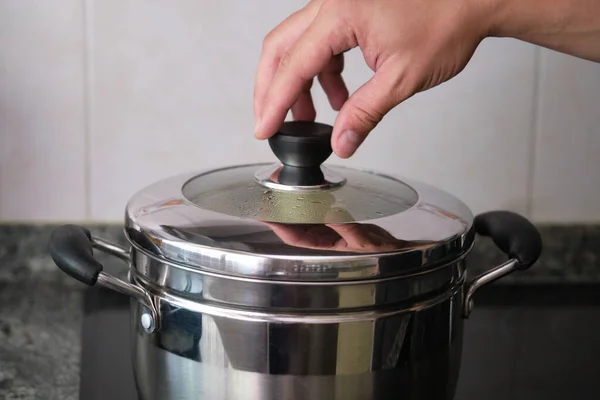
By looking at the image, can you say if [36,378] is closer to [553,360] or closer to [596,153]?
[553,360]

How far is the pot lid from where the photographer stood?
17.8 inches

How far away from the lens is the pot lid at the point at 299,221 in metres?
0.45

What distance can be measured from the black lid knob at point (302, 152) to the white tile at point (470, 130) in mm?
262

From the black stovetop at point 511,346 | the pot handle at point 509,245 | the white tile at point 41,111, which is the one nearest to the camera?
the pot handle at point 509,245

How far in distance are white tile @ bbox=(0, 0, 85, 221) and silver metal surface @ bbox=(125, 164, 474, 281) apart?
300 mm

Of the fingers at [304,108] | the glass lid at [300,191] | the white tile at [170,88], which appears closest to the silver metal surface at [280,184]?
the glass lid at [300,191]

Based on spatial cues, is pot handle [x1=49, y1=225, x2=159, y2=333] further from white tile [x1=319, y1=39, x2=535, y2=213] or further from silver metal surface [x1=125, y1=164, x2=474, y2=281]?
white tile [x1=319, y1=39, x2=535, y2=213]

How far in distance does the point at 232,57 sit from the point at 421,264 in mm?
397

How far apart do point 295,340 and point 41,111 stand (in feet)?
1.52

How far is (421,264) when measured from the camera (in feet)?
1.55

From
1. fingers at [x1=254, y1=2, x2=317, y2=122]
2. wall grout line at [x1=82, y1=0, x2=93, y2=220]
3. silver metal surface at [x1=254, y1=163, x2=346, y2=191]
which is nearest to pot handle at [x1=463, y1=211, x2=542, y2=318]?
silver metal surface at [x1=254, y1=163, x2=346, y2=191]

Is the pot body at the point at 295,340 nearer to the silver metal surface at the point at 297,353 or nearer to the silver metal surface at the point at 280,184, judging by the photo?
the silver metal surface at the point at 297,353

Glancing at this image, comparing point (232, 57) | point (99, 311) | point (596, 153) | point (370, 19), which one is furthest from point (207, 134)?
point (596, 153)

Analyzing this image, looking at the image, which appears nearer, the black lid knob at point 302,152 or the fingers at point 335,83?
the black lid knob at point 302,152
